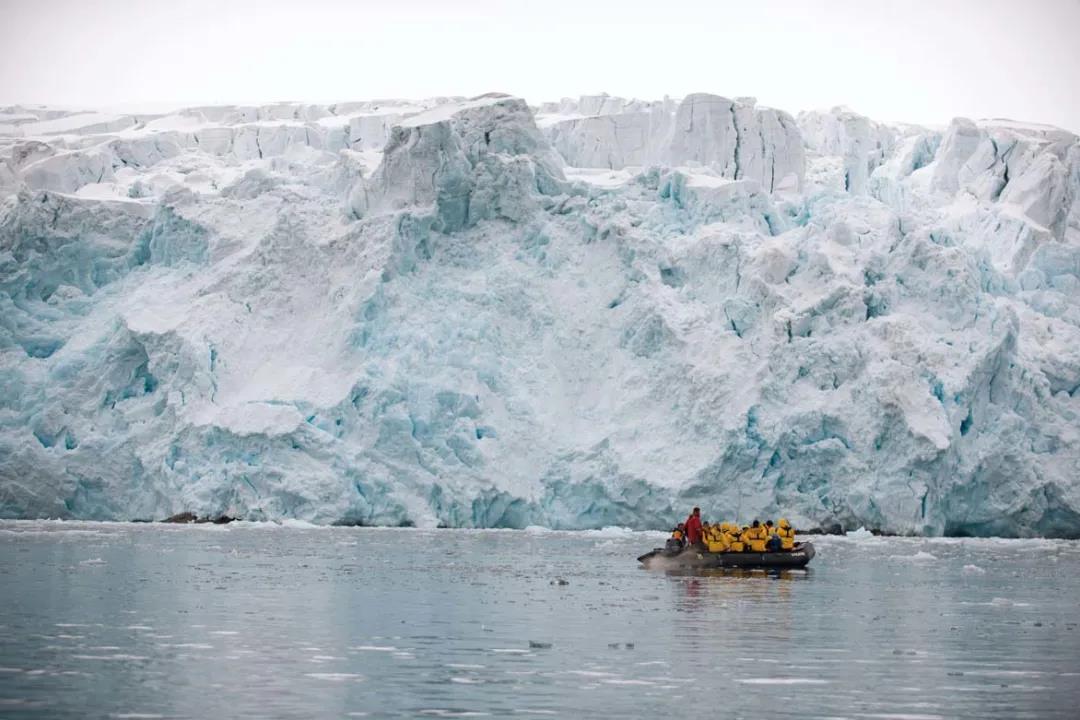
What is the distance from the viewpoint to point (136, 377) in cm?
3494

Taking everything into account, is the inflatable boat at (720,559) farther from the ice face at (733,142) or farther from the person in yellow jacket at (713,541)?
the ice face at (733,142)

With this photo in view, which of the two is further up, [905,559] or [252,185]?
[252,185]

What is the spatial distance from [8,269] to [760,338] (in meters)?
17.6

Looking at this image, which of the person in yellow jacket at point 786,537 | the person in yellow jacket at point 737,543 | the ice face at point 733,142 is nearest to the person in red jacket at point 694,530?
the person in yellow jacket at point 737,543

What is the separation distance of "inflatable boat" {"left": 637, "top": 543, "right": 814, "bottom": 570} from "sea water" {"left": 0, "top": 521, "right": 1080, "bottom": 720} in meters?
0.53

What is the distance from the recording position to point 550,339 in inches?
1420

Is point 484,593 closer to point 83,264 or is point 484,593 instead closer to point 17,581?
point 17,581

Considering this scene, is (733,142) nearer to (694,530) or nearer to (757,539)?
(757,539)

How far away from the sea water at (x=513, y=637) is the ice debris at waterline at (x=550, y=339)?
23.9 ft

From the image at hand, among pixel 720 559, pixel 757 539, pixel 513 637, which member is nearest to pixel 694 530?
pixel 720 559

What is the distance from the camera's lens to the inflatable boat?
23.4m

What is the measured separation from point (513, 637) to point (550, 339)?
22590mm

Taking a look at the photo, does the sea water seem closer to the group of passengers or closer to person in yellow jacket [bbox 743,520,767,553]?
the group of passengers

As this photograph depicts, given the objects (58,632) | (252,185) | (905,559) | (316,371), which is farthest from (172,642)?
(252,185)
